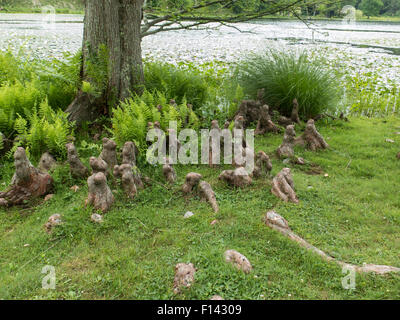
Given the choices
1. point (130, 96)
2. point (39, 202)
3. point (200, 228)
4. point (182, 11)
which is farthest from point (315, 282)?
point (182, 11)

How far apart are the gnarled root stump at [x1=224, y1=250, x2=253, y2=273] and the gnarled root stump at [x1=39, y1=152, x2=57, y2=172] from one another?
11.6ft

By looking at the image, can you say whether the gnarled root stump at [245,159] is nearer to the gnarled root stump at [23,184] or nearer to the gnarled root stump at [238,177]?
the gnarled root stump at [238,177]

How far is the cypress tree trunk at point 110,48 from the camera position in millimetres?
6657

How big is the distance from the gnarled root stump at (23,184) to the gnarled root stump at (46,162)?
1.98 ft

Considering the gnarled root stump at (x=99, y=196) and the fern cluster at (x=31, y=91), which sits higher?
the fern cluster at (x=31, y=91)

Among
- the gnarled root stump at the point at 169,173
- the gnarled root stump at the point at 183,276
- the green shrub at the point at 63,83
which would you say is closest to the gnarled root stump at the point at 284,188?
the gnarled root stump at the point at 169,173

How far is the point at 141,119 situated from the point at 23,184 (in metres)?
2.15

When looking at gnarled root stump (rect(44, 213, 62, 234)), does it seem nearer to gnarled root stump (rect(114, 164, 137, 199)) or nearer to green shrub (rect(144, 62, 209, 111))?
gnarled root stump (rect(114, 164, 137, 199))

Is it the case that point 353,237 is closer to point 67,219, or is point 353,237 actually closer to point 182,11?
point 67,219

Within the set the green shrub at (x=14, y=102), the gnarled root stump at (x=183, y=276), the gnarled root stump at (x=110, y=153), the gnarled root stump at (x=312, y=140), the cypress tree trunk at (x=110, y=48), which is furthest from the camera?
the cypress tree trunk at (x=110, y=48)

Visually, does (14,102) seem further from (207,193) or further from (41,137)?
(207,193)

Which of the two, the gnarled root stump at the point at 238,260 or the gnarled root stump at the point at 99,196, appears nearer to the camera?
the gnarled root stump at the point at 238,260

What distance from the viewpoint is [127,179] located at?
4609 mm

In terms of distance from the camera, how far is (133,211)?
4383mm
